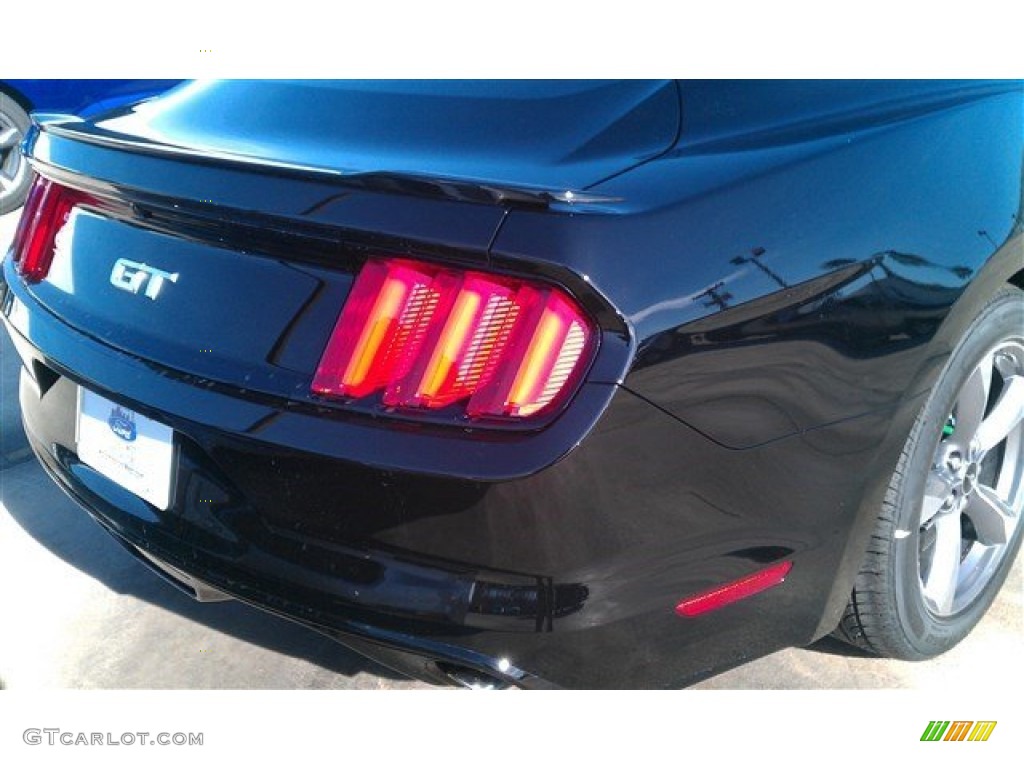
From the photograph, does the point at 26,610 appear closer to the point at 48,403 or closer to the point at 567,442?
the point at 48,403

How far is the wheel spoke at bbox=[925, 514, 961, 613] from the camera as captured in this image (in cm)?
241

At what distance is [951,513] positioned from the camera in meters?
2.43

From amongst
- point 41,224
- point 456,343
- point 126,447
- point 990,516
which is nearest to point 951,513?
point 990,516

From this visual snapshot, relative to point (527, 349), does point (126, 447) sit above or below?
below

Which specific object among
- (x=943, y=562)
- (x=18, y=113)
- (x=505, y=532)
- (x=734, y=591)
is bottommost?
(x=18, y=113)

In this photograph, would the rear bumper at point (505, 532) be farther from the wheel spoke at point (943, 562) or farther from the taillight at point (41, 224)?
the wheel spoke at point (943, 562)

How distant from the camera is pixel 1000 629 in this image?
8.74ft

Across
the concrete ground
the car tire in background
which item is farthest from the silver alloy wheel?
the car tire in background

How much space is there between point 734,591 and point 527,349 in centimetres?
62

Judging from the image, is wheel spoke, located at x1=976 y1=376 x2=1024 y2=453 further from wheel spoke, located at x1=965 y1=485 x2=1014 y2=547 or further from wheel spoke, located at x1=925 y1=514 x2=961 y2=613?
wheel spoke, located at x1=925 y1=514 x2=961 y2=613

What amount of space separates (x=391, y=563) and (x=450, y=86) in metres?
0.94

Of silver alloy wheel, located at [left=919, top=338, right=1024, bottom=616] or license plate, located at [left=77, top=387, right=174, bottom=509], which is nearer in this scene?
license plate, located at [left=77, top=387, right=174, bottom=509]
